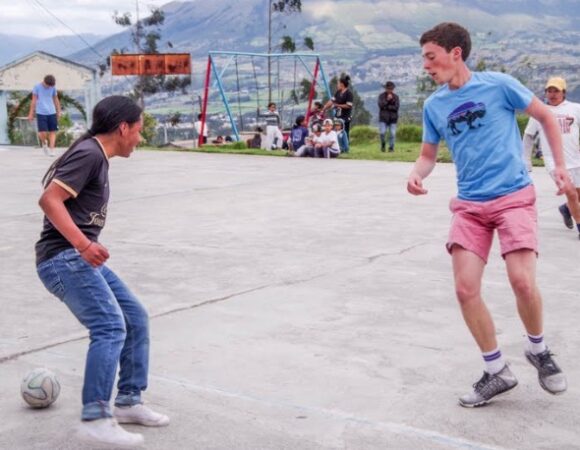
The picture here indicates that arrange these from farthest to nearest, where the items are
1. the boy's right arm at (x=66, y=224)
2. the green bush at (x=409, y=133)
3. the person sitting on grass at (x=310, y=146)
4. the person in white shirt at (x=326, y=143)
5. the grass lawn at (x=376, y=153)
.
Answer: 1. the green bush at (x=409, y=133)
2. the person sitting on grass at (x=310, y=146)
3. the person in white shirt at (x=326, y=143)
4. the grass lawn at (x=376, y=153)
5. the boy's right arm at (x=66, y=224)

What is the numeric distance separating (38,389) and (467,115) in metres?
2.38

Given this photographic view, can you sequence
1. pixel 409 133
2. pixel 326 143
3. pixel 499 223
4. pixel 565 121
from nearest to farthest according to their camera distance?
pixel 499 223 < pixel 565 121 < pixel 326 143 < pixel 409 133

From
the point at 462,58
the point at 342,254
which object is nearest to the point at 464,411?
the point at 462,58

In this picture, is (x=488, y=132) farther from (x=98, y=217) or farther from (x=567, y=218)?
(x=567, y=218)

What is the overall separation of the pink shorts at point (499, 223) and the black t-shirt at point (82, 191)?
5.54 ft

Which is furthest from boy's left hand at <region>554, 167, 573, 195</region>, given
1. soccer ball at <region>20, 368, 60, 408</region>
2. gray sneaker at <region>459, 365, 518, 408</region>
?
soccer ball at <region>20, 368, 60, 408</region>

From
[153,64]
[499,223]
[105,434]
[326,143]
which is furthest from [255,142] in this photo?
[105,434]

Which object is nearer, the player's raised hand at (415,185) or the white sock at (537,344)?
Result: the white sock at (537,344)

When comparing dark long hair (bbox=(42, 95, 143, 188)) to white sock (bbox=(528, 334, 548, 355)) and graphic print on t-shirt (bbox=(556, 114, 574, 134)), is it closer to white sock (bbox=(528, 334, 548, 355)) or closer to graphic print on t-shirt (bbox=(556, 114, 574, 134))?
white sock (bbox=(528, 334, 548, 355))

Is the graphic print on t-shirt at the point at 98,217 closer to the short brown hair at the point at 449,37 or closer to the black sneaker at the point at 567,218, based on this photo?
the short brown hair at the point at 449,37

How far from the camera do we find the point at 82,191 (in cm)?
421

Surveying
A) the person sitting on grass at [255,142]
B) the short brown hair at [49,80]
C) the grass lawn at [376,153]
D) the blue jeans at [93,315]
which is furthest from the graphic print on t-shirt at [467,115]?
the person sitting on grass at [255,142]

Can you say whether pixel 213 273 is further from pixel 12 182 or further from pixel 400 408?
pixel 12 182

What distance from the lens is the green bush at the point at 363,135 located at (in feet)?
93.6
